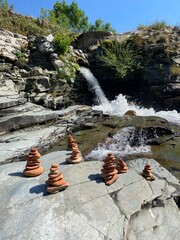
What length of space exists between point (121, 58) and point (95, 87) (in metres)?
2.05

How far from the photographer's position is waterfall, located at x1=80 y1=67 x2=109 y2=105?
12555mm

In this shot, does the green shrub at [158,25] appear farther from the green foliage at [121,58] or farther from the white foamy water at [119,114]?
the white foamy water at [119,114]

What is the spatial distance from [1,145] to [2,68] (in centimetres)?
533

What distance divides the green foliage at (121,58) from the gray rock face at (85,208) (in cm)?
Result: 998

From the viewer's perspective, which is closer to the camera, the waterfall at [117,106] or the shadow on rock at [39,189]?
the shadow on rock at [39,189]

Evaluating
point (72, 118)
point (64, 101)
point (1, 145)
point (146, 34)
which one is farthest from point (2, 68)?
point (146, 34)

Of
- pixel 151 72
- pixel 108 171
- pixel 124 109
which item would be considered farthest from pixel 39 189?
pixel 151 72

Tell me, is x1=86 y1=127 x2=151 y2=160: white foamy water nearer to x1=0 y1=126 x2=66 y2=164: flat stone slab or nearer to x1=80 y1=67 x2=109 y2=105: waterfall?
x1=0 y1=126 x2=66 y2=164: flat stone slab

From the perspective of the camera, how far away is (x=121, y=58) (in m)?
13.2

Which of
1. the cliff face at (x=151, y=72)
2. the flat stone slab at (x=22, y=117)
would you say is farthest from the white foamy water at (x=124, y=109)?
the flat stone slab at (x=22, y=117)

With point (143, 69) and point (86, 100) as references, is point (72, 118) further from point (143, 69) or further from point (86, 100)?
point (143, 69)

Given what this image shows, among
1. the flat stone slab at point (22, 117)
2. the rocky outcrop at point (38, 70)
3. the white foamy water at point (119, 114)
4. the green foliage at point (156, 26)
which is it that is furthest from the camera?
the green foliage at point (156, 26)

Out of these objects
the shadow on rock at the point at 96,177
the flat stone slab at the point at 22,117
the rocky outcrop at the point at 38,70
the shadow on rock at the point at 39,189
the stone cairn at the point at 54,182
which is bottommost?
the flat stone slab at the point at 22,117

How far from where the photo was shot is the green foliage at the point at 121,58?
1278 cm
